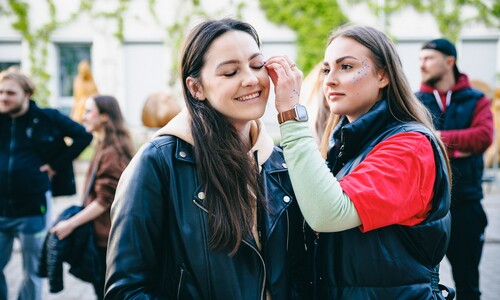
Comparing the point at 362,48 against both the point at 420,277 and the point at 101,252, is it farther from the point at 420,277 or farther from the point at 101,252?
the point at 101,252

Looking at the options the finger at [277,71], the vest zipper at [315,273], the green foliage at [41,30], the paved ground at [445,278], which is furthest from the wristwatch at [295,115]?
the green foliage at [41,30]

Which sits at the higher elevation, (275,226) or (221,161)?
(221,161)

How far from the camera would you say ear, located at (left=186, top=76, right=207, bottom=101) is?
72.1 inches

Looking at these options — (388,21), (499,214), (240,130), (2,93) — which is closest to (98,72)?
(388,21)

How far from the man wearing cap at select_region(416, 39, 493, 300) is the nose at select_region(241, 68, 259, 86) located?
2.11 m

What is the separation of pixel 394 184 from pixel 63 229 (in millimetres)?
2797

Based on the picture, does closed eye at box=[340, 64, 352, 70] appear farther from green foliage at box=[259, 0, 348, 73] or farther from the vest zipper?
green foliage at box=[259, 0, 348, 73]

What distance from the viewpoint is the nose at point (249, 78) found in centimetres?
174

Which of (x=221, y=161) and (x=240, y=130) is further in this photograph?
(x=240, y=130)

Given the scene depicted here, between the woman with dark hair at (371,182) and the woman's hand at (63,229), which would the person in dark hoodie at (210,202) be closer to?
the woman with dark hair at (371,182)

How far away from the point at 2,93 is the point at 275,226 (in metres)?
3.21

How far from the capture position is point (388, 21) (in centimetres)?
1407

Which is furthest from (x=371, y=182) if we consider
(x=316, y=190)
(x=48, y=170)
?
(x=48, y=170)

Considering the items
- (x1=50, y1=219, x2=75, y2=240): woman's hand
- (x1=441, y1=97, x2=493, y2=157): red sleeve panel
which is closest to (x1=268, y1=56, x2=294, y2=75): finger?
(x1=441, y1=97, x2=493, y2=157): red sleeve panel
